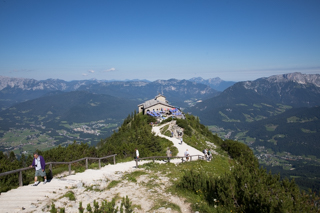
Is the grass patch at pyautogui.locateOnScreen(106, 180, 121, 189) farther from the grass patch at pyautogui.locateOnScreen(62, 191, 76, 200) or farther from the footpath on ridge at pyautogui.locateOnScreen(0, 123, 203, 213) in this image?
the grass patch at pyautogui.locateOnScreen(62, 191, 76, 200)

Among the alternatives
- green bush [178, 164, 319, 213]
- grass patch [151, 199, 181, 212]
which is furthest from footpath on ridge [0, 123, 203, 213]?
green bush [178, 164, 319, 213]

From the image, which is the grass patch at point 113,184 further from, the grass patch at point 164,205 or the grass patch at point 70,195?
the grass patch at point 164,205

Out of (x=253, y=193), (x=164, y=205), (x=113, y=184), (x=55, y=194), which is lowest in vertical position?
(x=113, y=184)

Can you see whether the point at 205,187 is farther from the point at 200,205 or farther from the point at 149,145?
the point at 149,145

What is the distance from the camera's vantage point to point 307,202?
7.55 meters

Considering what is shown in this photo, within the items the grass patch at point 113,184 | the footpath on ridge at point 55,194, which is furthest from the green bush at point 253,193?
the grass patch at point 113,184

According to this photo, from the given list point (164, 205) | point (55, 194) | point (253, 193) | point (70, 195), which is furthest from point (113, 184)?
point (253, 193)

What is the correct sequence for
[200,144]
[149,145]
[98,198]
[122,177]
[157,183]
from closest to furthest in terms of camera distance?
[98,198] → [157,183] → [122,177] → [149,145] → [200,144]

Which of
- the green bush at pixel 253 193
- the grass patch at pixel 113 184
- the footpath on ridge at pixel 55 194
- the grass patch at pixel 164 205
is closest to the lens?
the green bush at pixel 253 193

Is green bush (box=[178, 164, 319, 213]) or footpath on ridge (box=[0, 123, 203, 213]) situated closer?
green bush (box=[178, 164, 319, 213])

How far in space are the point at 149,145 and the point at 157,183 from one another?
1503cm

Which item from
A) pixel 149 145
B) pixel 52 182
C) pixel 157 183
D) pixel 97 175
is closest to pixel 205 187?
pixel 157 183

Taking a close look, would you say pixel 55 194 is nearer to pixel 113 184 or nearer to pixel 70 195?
pixel 70 195

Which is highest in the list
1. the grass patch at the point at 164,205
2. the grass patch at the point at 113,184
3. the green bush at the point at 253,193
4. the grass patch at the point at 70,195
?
the green bush at the point at 253,193
